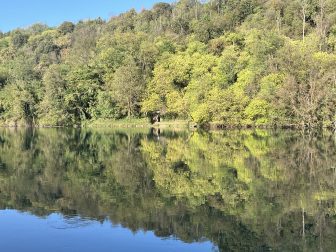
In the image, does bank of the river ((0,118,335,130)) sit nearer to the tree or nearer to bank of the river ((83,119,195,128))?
bank of the river ((83,119,195,128))

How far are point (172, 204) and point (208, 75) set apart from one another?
63.7 meters

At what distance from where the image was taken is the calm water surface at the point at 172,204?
11.7 metres

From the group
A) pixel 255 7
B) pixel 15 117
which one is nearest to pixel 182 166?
pixel 15 117

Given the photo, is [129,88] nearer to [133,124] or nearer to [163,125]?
[133,124]

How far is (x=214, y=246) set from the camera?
A: 1125 centimetres

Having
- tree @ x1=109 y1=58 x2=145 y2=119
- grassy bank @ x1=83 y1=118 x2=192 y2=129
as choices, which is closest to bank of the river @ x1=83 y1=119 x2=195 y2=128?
grassy bank @ x1=83 y1=118 x2=192 y2=129

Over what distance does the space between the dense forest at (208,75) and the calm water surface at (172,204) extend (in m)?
39.3

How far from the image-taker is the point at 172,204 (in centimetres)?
1545

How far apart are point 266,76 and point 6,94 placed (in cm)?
5950

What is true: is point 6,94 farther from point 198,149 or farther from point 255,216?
point 255,216

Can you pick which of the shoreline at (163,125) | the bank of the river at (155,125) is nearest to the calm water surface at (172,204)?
the shoreline at (163,125)

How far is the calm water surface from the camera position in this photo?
11.7 meters

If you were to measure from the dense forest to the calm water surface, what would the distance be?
39.3 m

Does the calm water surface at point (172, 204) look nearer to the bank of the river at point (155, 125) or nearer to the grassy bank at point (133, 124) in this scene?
the bank of the river at point (155, 125)
